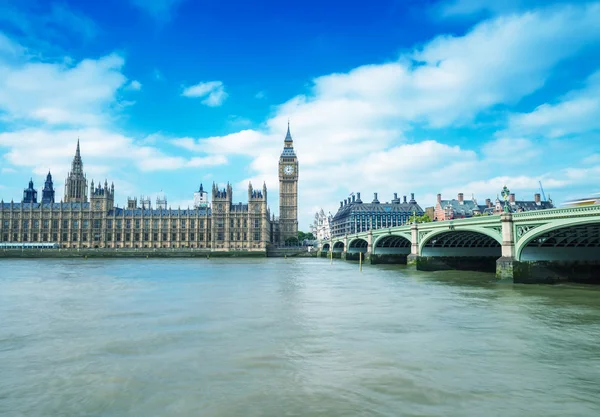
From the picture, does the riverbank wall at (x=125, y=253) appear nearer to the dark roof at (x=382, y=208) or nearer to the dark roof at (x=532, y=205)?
the dark roof at (x=382, y=208)

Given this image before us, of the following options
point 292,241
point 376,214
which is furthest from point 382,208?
point 292,241

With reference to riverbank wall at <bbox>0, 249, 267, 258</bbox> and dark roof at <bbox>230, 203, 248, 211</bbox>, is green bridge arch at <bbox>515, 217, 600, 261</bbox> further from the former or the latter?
dark roof at <bbox>230, 203, 248, 211</bbox>

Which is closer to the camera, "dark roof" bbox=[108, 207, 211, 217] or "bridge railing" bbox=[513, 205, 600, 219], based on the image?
"bridge railing" bbox=[513, 205, 600, 219]

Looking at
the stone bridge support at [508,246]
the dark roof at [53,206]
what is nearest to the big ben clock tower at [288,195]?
the dark roof at [53,206]

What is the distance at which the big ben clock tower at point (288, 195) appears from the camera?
145m

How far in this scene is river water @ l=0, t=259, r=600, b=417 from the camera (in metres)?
8.80

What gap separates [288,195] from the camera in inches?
5827

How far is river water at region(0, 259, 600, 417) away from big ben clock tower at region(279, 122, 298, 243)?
12121 cm

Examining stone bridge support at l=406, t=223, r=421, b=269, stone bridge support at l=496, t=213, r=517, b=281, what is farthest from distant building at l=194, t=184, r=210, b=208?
stone bridge support at l=496, t=213, r=517, b=281

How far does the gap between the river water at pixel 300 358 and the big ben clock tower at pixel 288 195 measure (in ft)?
398

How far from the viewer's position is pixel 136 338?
14.6 meters

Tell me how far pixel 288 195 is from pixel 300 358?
136198mm

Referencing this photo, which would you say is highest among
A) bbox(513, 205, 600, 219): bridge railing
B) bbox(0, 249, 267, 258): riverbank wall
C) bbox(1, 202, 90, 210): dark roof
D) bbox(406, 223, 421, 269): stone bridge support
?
bbox(1, 202, 90, 210): dark roof

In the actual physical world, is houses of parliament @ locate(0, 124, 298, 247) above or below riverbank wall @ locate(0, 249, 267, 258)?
above
